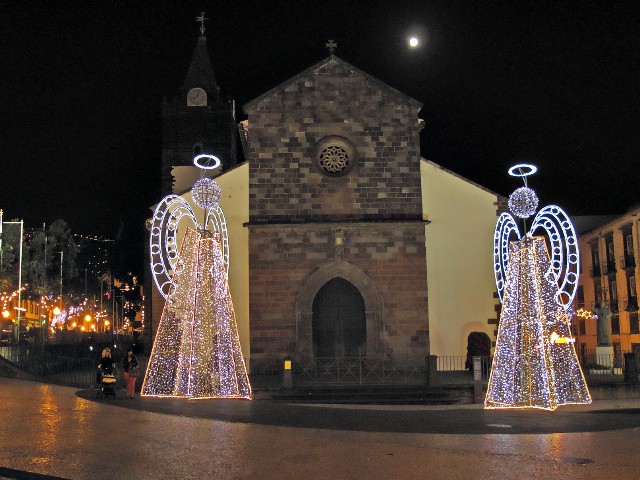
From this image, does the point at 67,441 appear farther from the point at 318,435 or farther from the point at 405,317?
the point at 405,317

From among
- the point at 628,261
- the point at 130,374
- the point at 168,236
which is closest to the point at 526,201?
the point at 130,374

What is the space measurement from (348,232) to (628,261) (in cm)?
1874

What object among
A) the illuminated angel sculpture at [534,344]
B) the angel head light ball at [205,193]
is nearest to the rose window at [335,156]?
the angel head light ball at [205,193]

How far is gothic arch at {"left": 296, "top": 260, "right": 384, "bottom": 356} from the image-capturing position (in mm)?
23250

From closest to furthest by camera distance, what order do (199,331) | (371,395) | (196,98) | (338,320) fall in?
1. (199,331)
2. (371,395)
3. (338,320)
4. (196,98)

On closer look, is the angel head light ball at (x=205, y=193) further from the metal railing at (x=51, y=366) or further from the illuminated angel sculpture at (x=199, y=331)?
the metal railing at (x=51, y=366)

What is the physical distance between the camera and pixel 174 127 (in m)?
38.1

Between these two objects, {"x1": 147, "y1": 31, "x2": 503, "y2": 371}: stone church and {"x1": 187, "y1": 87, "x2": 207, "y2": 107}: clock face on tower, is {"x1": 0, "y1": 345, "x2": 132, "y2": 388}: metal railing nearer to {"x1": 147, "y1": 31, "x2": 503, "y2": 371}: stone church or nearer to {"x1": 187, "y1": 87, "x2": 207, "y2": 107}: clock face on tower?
{"x1": 147, "y1": 31, "x2": 503, "y2": 371}: stone church

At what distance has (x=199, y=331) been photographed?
1616cm

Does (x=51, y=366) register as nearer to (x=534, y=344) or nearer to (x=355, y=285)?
(x=355, y=285)

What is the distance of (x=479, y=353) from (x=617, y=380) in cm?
461

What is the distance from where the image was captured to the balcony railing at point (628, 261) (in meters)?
35.2

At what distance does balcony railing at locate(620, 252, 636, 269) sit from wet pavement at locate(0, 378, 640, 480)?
879 inches

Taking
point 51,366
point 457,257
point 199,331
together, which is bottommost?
point 51,366
